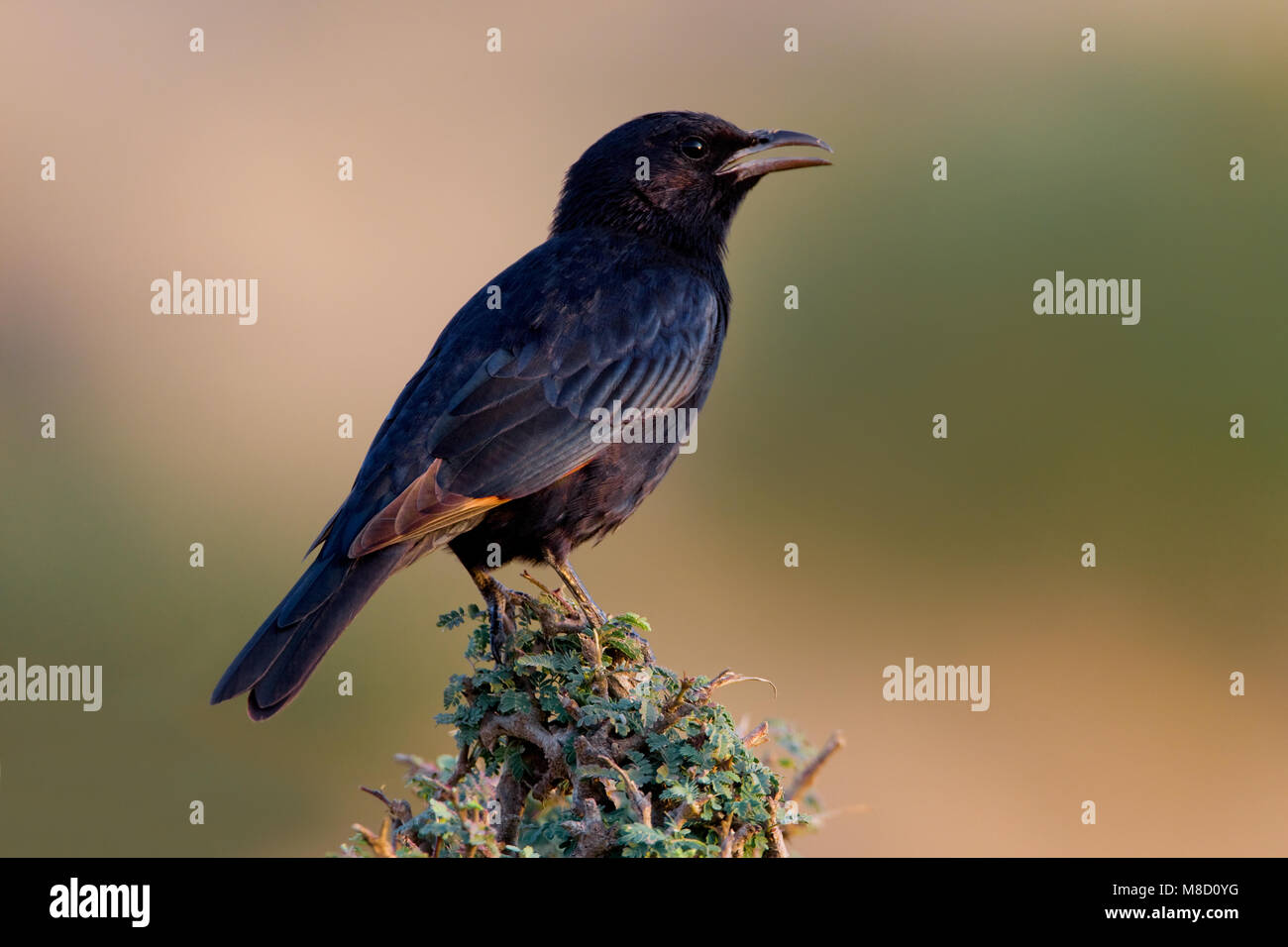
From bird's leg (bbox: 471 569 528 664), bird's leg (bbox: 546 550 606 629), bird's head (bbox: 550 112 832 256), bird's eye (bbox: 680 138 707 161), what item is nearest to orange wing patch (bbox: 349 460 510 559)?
bird's leg (bbox: 471 569 528 664)

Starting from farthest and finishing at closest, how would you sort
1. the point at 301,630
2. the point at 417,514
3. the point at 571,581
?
the point at 571,581, the point at 417,514, the point at 301,630

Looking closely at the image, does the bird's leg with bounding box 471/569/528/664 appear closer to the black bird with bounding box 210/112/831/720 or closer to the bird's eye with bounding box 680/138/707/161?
the black bird with bounding box 210/112/831/720

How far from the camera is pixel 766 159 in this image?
5.55 meters

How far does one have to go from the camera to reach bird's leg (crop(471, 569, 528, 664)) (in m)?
3.66

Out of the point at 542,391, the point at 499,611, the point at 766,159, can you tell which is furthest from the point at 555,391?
the point at 766,159

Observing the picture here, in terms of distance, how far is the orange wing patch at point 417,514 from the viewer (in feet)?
12.8

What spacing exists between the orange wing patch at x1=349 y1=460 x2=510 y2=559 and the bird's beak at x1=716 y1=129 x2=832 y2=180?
210 cm

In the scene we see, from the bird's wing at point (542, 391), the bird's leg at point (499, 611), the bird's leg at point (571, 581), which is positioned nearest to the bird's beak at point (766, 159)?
the bird's wing at point (542, 391)

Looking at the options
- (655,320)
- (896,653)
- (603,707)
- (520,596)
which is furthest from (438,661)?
(603,707)

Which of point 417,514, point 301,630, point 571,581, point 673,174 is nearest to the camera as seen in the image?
point 301,630

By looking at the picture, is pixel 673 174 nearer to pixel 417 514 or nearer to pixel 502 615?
pixel 417 514

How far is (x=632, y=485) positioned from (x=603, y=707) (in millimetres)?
1587

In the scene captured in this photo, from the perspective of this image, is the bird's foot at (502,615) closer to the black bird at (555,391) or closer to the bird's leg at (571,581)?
the black bird at (555,391)

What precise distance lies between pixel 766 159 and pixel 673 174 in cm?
41
